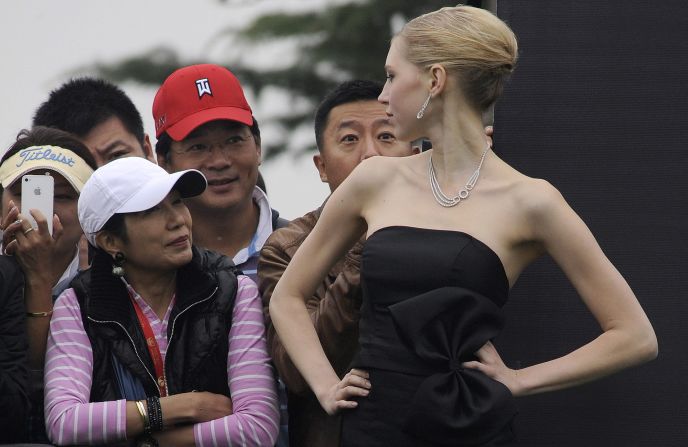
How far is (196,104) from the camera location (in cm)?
445

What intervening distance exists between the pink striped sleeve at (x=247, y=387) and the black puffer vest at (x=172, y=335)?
1.2 inches

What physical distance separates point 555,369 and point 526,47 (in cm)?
110

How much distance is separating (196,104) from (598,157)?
1373 millimetres

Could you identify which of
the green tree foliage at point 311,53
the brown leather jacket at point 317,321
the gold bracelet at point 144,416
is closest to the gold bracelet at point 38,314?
the gold bracelet at point 144,416

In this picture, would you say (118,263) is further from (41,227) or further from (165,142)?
(165,142)

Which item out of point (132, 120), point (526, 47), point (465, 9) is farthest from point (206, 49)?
point (465, 9)

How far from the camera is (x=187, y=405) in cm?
347

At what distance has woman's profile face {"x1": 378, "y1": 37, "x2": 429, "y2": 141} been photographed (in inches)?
128

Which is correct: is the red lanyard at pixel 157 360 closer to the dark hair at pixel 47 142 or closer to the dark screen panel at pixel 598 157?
the dark hair at pixel 47 142

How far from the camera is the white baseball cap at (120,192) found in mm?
3672

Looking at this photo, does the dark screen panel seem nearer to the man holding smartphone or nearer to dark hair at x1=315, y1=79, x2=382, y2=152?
dark hair at x1=315, y1=79, x2=382, y2=152

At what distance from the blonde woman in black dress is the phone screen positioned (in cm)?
91

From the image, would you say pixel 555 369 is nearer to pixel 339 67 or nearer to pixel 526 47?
pixel 526 47

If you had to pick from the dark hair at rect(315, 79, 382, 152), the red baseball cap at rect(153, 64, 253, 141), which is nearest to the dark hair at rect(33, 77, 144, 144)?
the red baseball cap at rect(153, 64, 253, 141)
